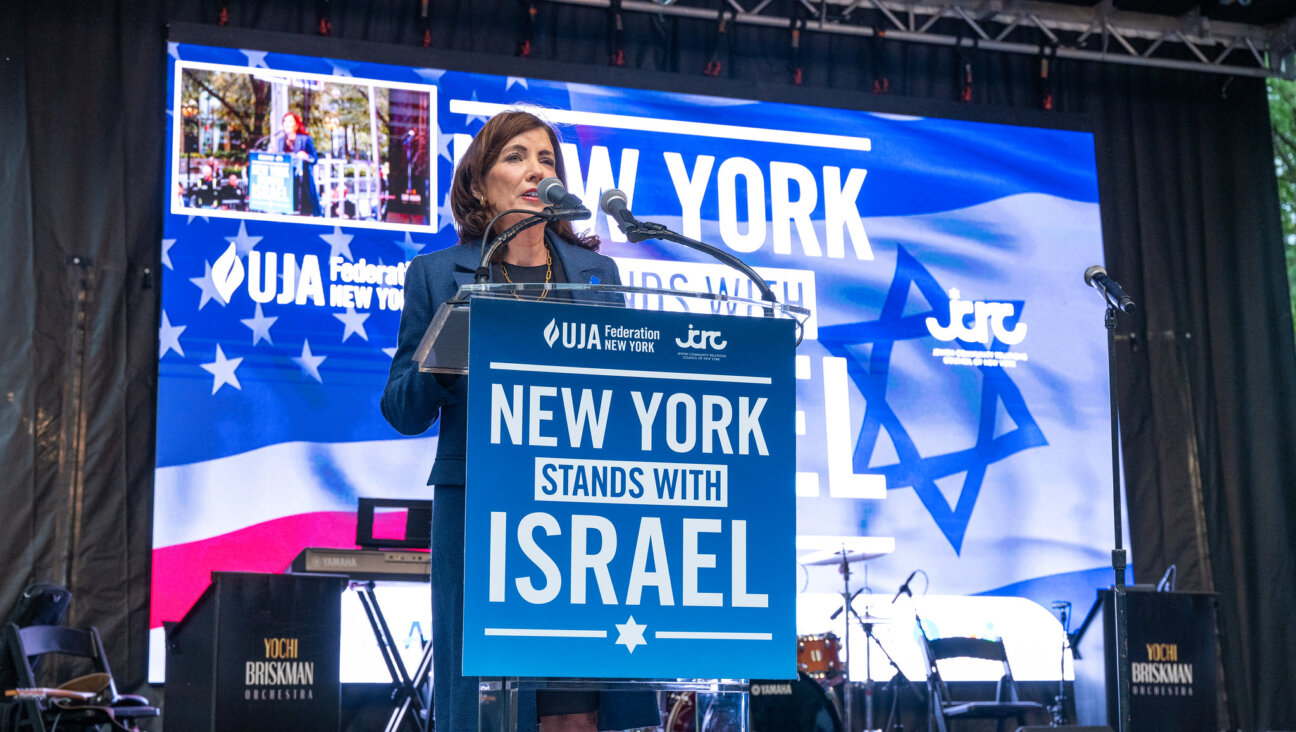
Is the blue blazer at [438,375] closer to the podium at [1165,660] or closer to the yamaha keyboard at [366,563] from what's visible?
the yamaha keyboard at [366,563]

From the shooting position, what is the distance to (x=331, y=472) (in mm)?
5957

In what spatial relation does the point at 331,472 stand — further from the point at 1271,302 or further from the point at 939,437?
the point at 1271,302

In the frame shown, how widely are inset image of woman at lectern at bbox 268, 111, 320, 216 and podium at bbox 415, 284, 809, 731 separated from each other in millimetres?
4555

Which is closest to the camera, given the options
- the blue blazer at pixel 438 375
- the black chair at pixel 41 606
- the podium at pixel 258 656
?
the blue blazer at pixel 438 375

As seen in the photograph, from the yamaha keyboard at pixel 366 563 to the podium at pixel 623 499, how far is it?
3.20 m

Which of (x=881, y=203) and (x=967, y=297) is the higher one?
(x=881, y=203)

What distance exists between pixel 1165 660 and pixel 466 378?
4.53 m

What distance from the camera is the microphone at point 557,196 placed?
1991 mm

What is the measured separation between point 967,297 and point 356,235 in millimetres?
3119

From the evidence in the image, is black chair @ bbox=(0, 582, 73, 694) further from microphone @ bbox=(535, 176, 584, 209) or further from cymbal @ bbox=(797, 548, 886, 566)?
microphone @ bbox=(535, 176, 584, 209)

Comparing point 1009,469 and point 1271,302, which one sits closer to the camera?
point 1009,469

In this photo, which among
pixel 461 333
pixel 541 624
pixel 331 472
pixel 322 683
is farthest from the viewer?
pixel 331 472

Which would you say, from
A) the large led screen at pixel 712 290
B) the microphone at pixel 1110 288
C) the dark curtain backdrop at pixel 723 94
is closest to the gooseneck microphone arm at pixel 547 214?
the microphone at pixel 1110 288

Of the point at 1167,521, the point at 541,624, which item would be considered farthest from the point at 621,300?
the point at 1167,521
